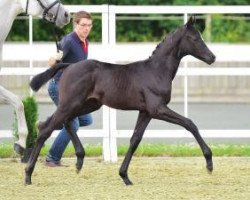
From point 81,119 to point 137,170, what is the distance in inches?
32.6

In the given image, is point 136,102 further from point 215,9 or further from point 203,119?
point 203,119

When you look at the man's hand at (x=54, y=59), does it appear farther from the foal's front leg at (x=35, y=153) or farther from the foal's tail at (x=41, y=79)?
the foal's front leg at (x=35, y=153)

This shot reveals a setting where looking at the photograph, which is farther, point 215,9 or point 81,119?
point 215,9

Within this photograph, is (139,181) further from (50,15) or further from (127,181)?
(50,15)

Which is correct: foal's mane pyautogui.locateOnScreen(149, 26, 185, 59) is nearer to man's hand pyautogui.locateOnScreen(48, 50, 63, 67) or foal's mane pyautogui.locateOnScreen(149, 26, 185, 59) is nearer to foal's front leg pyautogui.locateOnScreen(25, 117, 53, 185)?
man's hand pyautogui.locateOnScreen(48, 50, 63, 67)

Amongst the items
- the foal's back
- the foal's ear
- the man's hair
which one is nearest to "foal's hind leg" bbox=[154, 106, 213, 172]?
A: the foal's back

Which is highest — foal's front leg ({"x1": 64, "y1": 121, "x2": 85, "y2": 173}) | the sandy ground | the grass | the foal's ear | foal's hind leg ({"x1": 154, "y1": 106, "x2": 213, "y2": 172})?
the foal's ear

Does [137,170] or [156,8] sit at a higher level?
[156,8]

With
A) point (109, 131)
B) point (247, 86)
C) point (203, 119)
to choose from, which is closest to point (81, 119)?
point (109, 131)

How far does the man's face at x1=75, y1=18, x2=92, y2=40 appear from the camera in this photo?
410 inches

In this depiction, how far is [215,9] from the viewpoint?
38.3 ft

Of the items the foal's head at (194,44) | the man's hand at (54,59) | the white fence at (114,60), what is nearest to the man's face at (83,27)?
the man's hand at (54,59)

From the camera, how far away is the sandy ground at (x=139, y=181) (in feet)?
29.0

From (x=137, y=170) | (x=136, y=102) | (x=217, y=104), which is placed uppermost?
(x=136, y=102)
